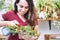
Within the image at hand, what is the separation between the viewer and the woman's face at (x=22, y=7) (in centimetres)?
130

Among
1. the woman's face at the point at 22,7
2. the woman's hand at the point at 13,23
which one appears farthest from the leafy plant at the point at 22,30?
the woman's face at the point at 22,7

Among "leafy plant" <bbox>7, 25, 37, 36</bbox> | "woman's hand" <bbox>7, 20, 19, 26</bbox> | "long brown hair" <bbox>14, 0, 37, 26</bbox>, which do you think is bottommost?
"leafy plant" <bbox>7, 25, 37, 36</bbox>

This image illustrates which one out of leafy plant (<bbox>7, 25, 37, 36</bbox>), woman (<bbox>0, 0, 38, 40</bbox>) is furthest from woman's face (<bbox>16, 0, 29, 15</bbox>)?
leafy plant (<bbox>7, 25, 37, 36</bbox>)

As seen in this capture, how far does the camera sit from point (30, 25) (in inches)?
51.2

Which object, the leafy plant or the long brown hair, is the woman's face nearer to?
the long brown hair

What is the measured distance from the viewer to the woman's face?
130 centimetres

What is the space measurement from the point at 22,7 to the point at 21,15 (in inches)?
2.7

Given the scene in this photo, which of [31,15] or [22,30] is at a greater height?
[31,15]

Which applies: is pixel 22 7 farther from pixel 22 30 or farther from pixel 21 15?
pixel 22 30

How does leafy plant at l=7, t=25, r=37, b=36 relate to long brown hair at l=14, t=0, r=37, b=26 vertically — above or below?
below

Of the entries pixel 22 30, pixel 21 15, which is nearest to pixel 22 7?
pixel 21 15

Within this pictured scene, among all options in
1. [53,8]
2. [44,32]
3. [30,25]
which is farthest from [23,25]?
[53,8]

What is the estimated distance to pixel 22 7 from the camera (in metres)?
1.31

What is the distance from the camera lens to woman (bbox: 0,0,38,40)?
129cm
